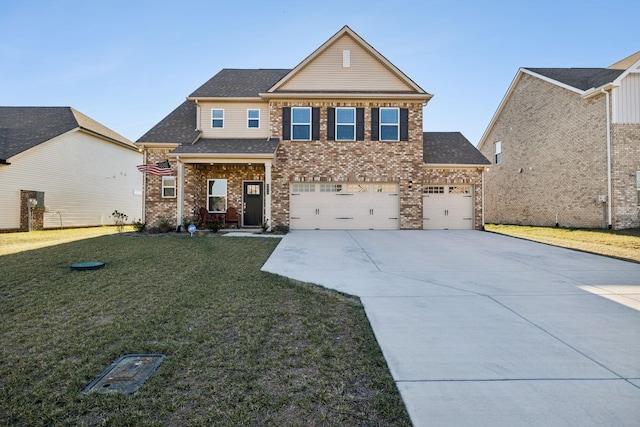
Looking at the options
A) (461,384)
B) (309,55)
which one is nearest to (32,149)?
(309,55)

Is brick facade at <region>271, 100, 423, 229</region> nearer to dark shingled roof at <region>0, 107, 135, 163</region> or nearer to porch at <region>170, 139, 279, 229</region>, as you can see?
porch at <region>170, 139, 279, 229</region>

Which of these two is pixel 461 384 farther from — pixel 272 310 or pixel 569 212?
pixel 569 212

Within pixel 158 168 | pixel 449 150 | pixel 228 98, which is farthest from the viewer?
pixel 449 150

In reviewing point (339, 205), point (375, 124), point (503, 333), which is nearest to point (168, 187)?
point (339, 205)

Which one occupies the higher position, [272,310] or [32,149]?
[32,149]

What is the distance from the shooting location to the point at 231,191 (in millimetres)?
14961

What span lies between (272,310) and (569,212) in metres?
18.0

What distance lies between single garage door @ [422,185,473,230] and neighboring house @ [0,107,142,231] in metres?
19.7

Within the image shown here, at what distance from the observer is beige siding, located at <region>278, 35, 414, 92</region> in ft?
47.5

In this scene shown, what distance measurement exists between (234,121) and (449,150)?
10870 millimetres

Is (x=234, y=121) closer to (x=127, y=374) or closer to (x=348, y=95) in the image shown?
(x=348, y=95)

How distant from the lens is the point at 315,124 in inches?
566

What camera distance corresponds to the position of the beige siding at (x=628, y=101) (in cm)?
1377

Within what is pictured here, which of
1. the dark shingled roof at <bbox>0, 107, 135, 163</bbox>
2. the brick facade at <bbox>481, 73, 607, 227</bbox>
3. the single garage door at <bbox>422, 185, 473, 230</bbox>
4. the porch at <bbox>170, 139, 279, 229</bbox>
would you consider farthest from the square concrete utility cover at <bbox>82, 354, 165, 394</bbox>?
the brick facade at <bbox>481, 73, 607, 227</bbox>
